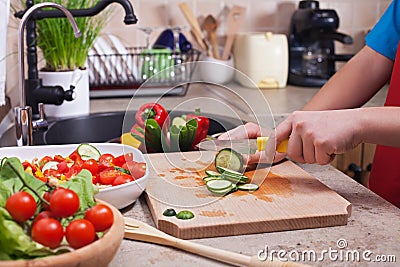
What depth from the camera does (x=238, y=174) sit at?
1.13m

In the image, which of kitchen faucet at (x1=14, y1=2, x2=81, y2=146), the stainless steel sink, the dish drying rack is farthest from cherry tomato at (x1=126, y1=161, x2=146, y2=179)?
the dish drying rack

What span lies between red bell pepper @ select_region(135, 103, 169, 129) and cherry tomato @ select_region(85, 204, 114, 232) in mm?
586

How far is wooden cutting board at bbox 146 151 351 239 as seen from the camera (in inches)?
37.3

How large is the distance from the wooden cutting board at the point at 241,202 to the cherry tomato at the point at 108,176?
74 millimetres

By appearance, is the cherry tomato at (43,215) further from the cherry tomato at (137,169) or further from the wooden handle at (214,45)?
the wooden handle at (214,45)

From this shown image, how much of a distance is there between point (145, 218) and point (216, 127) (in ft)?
1.93

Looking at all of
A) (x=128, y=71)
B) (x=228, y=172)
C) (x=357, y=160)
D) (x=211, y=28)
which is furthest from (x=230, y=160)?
(x=211, y=28)

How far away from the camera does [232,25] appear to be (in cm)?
235

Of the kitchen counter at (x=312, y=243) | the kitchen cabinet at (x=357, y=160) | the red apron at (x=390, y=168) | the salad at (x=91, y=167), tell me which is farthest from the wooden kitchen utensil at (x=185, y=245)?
the kitchen cabinet at (x=357, y=160)

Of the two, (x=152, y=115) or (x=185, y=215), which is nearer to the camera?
(x=185, y=215)

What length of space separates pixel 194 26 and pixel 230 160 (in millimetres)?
1223

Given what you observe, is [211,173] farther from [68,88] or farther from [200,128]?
[68,88]

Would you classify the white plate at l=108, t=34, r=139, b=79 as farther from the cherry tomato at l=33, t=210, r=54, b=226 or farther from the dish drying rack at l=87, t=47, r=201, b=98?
the cherry tomato at l=33, t=210, r=54, b=226

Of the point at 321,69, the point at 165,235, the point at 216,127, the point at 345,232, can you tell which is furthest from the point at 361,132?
the point at 321,69
